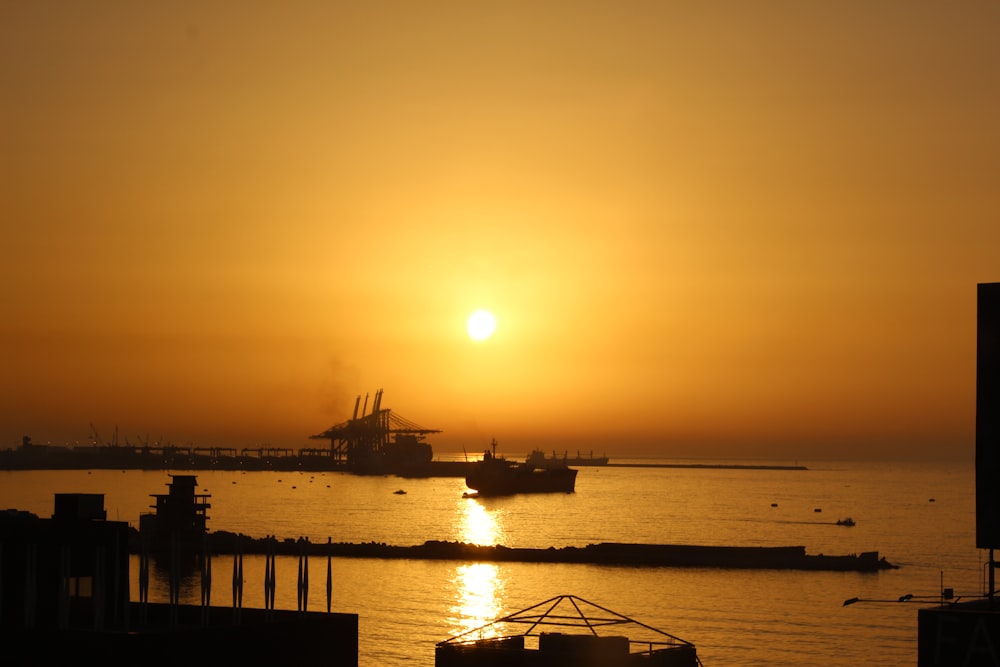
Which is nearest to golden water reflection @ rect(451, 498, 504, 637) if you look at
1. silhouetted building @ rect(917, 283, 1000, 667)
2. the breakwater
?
the breakwater

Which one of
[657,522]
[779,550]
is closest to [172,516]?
[779,550]

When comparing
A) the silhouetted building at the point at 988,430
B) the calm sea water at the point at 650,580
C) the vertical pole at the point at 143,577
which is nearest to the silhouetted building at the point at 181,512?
the calm sea water at the point at 650,580

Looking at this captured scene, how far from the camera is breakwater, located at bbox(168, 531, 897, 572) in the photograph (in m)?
90.6

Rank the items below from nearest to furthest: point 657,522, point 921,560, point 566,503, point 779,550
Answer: point 779,550 < point 921,560 < point 657,522 < point 566,503

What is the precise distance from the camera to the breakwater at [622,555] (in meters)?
90.6

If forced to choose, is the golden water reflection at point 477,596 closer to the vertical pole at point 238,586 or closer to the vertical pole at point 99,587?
the vertical pole at point 238,586

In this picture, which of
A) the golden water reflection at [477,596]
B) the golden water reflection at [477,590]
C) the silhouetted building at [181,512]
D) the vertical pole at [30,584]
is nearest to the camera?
the vertical pole at [30,584]

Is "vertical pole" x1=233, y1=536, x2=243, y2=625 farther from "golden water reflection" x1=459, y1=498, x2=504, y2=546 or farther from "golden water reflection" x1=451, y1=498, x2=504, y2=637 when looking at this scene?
"golden water reflection" x1=459, y1=498, x2=504, y2=546

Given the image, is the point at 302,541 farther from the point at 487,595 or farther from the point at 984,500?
the point at 487,595

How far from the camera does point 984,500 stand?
22453mm

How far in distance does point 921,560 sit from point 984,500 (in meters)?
83.9

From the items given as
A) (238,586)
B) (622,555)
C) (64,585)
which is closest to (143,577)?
(64,585)

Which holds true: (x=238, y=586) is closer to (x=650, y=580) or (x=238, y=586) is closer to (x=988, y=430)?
(x=988, y=430)

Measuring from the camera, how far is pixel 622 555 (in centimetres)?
9500
